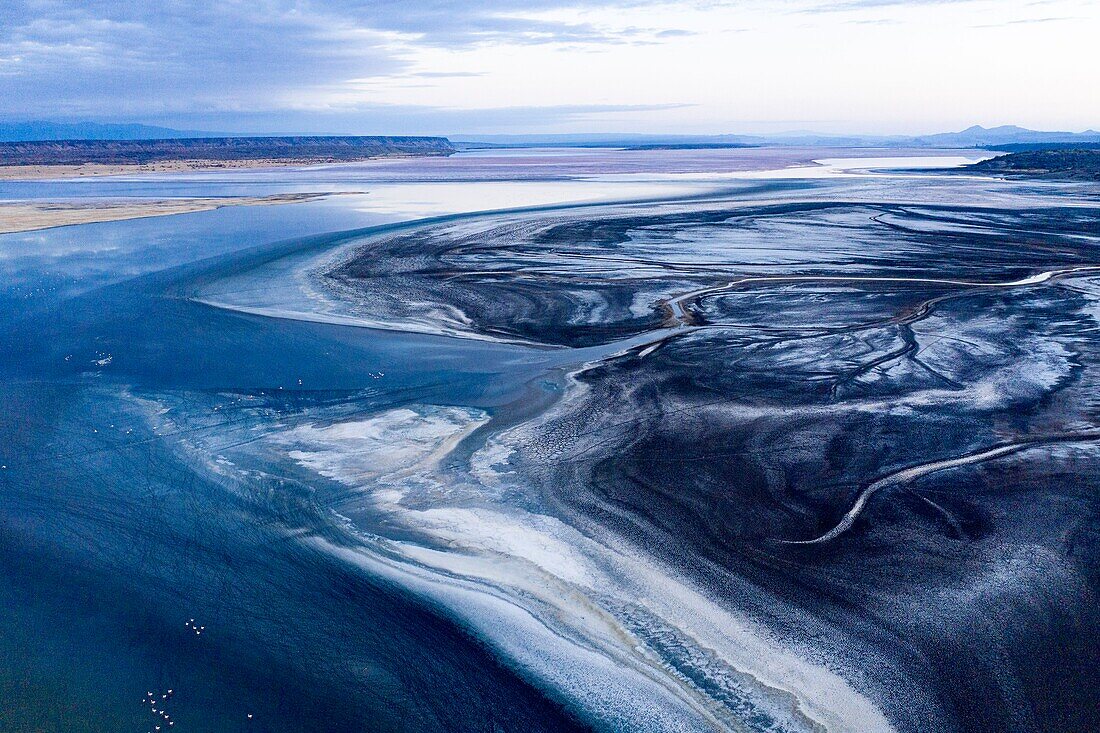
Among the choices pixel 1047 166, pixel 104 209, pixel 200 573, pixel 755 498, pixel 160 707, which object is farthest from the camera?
pixel 1047 166

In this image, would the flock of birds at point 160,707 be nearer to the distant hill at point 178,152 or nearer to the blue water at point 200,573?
the blue water at point 200,573

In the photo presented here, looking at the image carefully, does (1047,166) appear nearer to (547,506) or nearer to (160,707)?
(547,506)

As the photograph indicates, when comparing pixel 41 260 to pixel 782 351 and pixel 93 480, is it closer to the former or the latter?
pixel 93 480

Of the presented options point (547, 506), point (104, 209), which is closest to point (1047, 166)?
point (104, 209)

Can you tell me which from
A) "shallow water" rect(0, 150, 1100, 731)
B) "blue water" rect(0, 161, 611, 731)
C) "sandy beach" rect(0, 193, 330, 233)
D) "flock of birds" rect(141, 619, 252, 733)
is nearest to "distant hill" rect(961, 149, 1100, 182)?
"shallow water" rect(0, 150, 1100, 731)

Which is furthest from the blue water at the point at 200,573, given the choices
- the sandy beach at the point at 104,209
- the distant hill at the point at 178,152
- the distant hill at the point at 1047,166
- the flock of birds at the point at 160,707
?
the distant hill at the point at 178,152

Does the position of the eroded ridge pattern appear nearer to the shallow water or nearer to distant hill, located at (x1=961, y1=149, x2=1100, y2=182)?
the shallow water
